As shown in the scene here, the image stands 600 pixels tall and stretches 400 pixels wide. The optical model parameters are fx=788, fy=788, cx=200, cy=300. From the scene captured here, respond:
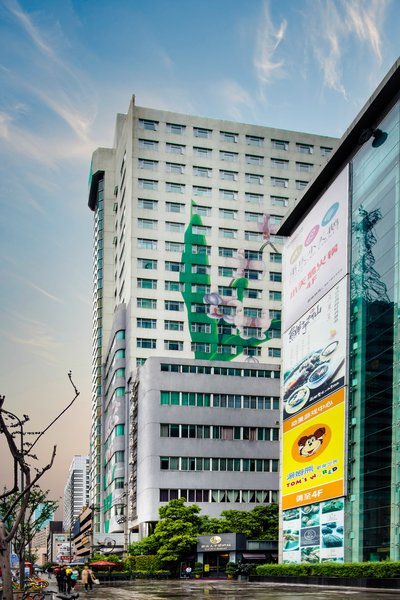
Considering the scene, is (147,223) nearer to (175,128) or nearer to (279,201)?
(175,128)

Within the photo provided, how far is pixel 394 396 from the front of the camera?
56594mm

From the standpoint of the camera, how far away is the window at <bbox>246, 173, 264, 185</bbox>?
456 ft

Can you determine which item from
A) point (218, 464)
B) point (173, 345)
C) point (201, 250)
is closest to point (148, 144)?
point (201, 250)

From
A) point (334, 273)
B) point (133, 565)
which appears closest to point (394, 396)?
point (334, 273)

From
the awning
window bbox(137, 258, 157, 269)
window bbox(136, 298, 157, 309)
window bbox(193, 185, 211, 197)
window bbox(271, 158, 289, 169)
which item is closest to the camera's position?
the awning

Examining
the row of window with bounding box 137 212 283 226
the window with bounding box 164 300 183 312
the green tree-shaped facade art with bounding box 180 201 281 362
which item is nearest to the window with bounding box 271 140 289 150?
the row of window with bounding box 137 212 283 226

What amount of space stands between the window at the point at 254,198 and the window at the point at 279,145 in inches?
393

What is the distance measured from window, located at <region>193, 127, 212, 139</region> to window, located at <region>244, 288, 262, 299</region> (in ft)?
91.2

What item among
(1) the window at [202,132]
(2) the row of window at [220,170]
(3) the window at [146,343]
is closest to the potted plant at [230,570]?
(3) the window at [146,343]

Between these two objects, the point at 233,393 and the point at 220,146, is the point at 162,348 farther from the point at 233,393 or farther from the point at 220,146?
the point at 220,146

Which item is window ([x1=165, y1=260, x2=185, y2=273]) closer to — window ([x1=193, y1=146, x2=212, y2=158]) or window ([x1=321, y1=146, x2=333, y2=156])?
window ([x1=193, y1=146, x2=212, y2=158])

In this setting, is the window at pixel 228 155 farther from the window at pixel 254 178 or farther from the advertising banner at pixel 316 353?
the advertising banner at pixel 316 353

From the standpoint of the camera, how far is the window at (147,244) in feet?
424

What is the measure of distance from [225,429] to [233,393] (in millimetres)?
5635
